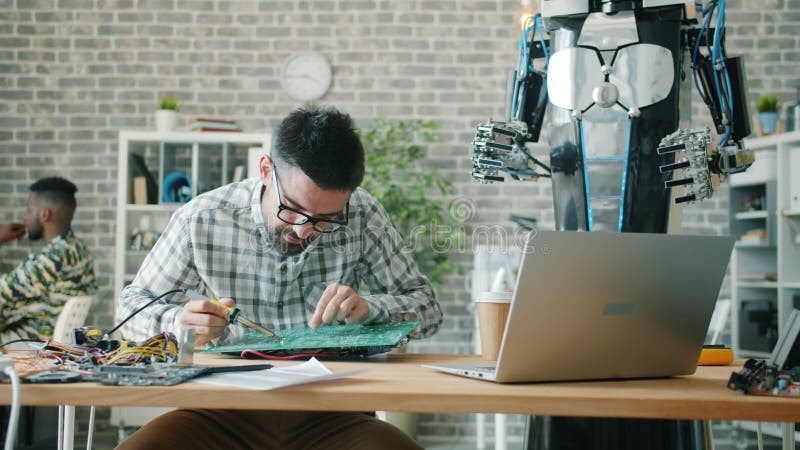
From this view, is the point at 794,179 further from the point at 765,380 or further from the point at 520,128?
the point at 765,380

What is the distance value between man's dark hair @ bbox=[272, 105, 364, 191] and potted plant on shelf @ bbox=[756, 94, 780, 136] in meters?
3.62

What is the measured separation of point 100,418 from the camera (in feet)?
15.5

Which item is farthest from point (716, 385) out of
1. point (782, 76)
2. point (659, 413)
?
point (782, 76)

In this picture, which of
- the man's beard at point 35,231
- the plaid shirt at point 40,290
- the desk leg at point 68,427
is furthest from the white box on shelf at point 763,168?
the man's beard at point 35,231

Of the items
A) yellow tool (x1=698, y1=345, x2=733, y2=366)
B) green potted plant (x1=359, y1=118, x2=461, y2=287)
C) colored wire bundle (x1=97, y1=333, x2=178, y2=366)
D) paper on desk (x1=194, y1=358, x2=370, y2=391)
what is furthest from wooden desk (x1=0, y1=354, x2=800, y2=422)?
green potted plant (x1=359, y1=118, x2=461, y2=287)

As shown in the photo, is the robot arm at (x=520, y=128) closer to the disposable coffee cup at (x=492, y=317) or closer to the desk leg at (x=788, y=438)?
the disposable coffee cup at (x=492, y=317)

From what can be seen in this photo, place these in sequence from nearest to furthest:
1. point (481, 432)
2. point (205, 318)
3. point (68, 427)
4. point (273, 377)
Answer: point (273, 377), point (205, 318), point (68, 427), point (481, 432)

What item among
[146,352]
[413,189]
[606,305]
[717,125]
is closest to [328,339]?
[146,352]

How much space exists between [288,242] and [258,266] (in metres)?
0.09

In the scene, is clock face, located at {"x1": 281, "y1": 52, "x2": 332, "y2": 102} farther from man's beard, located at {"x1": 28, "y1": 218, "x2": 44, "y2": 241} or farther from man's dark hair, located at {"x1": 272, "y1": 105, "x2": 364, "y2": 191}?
man's dark hair, located at {"x1": 272, "y1": 105, "x2": 364, "y2": 191}

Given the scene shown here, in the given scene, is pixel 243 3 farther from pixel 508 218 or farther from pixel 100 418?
pixel 100 418

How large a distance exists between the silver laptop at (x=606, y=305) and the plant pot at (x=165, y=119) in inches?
147

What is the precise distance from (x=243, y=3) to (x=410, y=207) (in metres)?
1.72

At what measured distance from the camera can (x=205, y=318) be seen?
4.54ft
